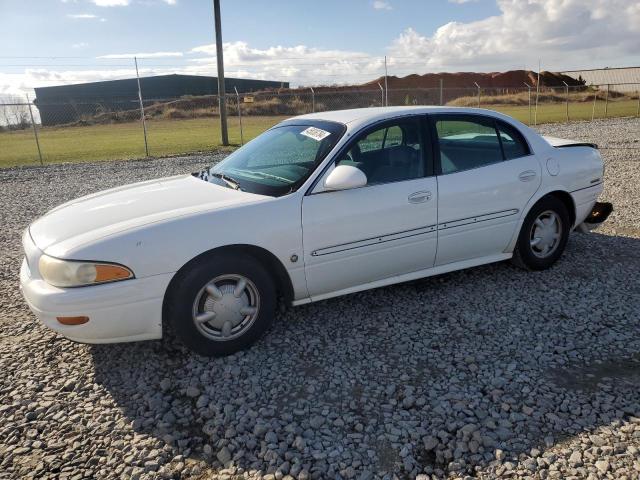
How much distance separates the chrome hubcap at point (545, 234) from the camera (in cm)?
462

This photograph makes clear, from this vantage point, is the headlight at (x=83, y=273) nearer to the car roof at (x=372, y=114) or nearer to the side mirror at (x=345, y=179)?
the side mirror at (x=345, y=179)

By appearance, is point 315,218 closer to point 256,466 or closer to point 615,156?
point 256,466

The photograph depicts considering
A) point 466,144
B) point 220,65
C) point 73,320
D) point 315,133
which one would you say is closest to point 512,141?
point 466,144

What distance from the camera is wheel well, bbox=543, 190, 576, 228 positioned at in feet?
15.2

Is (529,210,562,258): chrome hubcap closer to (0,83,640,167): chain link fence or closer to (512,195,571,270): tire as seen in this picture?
(512,195,571,270): tire

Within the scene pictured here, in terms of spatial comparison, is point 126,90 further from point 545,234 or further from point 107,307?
point 107,307

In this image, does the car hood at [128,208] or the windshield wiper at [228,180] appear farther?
the windshield wiper at [228,180]

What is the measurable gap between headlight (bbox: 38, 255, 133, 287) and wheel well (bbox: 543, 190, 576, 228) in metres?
3.61

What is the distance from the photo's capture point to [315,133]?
157 inches

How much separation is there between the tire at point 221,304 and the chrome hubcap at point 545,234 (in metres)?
2.55

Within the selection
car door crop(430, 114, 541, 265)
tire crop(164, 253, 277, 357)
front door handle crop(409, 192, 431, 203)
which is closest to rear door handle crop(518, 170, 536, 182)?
car door crop(430, 114, 541, 265)

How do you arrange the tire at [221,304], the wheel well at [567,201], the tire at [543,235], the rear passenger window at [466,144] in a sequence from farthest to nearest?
the wheel well at [567,201], the tire at [543,235], the rear passenger window at [466,144], the tire at [221,304]

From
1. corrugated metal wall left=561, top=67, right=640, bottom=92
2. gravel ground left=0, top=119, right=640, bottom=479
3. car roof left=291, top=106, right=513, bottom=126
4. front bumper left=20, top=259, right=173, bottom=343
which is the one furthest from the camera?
corrugated metal wall left=561, top=67, right=640, bottom=92

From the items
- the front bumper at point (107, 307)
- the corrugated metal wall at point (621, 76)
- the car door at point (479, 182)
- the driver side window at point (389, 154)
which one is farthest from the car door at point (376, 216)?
the corrugated metal wall at point (621, 76)
